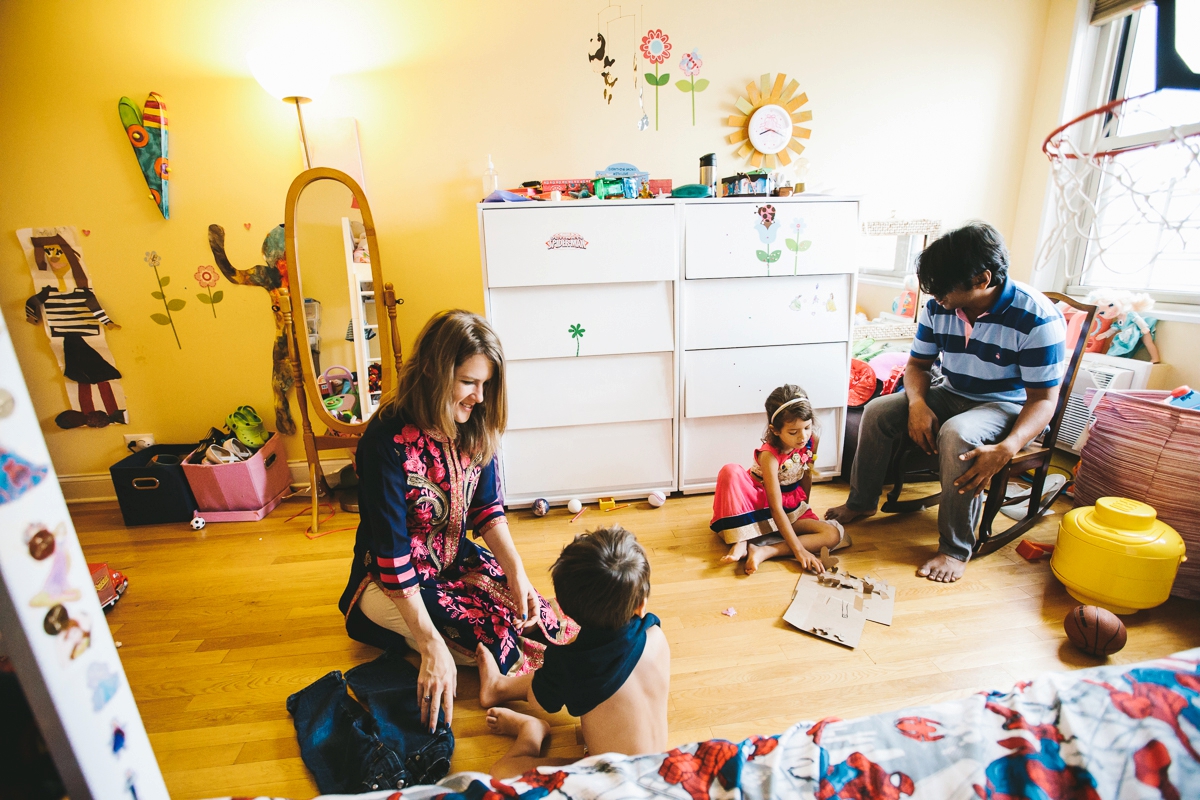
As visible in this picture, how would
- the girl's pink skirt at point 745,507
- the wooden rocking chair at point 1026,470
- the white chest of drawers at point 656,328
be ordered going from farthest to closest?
the white chest of drawers at point 656,328 < the girl's pink skirt at point 745,507 < the wooden rocking chair at point 1026,470

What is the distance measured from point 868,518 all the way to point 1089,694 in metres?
1.42

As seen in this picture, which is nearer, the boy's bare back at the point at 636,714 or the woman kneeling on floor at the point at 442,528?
the boy's bare back at the point at 636,714

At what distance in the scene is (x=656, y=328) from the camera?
7.47 ft

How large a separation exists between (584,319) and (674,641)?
4.13ft

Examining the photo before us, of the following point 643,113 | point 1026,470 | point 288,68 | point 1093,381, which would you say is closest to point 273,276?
point 288,68

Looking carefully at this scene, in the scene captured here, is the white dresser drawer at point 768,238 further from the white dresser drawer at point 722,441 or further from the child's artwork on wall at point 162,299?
the child's artwork on wall at point 162,299

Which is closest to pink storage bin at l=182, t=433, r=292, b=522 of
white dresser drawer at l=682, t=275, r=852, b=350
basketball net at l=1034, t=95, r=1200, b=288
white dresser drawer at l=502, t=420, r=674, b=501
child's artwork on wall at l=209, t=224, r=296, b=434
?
Answer: child's artwork on wall at l=209, t=224, r=296, b=434

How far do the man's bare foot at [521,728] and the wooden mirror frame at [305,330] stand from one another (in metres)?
1.43

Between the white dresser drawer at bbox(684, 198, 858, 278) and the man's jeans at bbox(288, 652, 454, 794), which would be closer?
the man's jeans at bbox(288, 652, 454, 794)

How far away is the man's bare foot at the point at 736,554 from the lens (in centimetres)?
196

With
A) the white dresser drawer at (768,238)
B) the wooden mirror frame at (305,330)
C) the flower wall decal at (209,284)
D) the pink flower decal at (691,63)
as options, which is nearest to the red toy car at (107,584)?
the wooden mirror frame at (305,330)

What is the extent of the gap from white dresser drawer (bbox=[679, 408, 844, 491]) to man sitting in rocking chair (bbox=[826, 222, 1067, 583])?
411 millimetres

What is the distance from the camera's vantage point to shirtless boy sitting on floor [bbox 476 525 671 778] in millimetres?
1029

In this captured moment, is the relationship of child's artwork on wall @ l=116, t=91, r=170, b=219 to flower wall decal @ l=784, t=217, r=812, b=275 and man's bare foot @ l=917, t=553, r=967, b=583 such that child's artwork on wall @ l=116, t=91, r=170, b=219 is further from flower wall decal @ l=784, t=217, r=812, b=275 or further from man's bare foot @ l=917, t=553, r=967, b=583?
man's bare foot @ l=917, t=553, r=967, b=583
